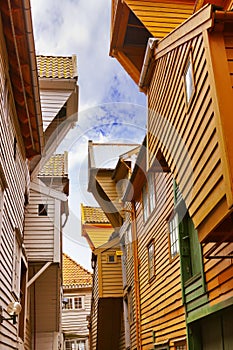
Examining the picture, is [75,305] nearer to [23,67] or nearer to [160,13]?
[23,67]

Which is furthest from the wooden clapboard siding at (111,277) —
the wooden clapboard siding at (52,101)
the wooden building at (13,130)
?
the wooden clapboard siding at (52,101)

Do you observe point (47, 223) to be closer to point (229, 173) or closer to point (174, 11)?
point (174, 11)

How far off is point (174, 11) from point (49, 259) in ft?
28.2

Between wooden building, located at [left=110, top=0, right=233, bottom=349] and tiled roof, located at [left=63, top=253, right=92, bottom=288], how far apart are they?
1801cm

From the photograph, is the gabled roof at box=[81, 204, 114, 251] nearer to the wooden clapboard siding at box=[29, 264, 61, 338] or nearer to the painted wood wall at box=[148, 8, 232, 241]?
the wooden clapboard siding at box=[29, 264, 61, 338]

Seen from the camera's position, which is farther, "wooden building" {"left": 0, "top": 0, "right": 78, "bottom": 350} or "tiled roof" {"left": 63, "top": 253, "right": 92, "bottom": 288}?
"tiled roof" {"left": 63, "top": 253, "right": 92, "bottom": 288}

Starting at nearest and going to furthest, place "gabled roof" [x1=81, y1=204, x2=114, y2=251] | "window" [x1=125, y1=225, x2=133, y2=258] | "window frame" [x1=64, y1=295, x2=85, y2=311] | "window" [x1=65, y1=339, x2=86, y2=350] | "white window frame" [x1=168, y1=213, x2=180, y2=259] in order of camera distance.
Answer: "white window frame" [x1=168, y1=213, x2=180, y2=259] → "window" [x1=125, y1=225, x2=133, y2=258] → "gabled roof" [x1=81, y1=204, x2=114, y2=251] → "window" [x1=65, y1=339, x2=86, y2=350] → "window frame" [x1=64, y1=295, x2=85, y2=311]

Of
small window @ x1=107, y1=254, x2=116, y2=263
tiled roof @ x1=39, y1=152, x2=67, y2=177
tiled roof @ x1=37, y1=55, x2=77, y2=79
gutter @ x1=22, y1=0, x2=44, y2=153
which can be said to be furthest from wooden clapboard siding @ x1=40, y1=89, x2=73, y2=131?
small window @ x1=107, y1=254, x2=116, y2=263

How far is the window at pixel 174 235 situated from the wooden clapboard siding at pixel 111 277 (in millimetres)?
7997

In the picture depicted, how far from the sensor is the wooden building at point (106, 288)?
17.8 meters

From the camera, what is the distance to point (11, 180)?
10.3 meters

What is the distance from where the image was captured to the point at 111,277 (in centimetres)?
1806

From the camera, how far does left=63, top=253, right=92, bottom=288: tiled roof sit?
26.7 m

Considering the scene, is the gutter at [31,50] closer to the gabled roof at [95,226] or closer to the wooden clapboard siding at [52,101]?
the wooden clapboard siding at [52,101]
